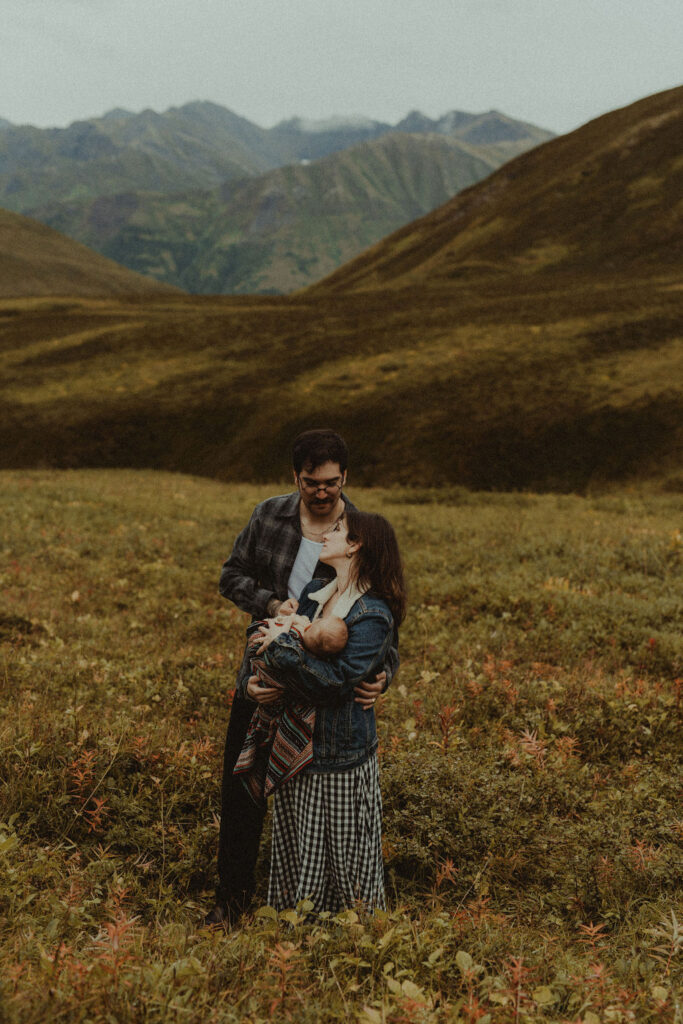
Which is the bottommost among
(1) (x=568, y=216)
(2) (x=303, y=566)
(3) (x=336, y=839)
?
(3) (x=336, y=839)

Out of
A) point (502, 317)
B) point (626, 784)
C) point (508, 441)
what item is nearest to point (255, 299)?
point (502, 317)

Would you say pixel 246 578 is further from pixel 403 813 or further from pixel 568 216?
pixel 568 216

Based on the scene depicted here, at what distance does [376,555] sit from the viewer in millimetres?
3803

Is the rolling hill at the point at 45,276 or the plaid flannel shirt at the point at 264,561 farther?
the rolling hill at the point at 45,276

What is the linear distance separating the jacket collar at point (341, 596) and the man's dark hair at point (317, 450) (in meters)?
0.83

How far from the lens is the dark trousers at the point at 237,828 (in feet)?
14.8

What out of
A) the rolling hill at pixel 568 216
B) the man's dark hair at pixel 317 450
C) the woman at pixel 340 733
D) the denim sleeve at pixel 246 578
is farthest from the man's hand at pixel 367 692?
the rolling hill at pixel 568 216

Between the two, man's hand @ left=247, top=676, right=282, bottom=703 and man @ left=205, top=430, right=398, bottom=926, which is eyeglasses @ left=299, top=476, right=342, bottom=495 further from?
man's hand @ left=247, top=676, right=282, bottom=703

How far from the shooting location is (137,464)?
127ft

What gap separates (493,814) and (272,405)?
38.0 metres

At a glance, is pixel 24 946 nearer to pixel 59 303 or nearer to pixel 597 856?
pixel 597 856

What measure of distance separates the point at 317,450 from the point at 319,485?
249 mm

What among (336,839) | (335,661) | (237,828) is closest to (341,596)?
(335,661)

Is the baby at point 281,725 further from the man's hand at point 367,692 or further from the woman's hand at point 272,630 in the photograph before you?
the man's hand at point 367,692
